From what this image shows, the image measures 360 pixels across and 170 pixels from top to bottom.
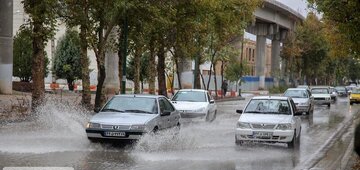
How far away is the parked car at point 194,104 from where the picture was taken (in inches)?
843

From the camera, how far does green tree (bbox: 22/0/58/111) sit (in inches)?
880

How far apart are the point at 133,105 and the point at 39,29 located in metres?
9.53

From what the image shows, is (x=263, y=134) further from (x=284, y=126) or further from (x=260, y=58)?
(x=260, y=58)

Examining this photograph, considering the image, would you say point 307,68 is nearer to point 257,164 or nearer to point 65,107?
point 65,107

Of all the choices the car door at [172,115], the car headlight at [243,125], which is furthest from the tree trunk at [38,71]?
the car headlight at [243,125]

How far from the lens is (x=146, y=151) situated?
13289mm

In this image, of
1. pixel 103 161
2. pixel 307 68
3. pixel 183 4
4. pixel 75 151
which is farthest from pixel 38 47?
pixel 307 68

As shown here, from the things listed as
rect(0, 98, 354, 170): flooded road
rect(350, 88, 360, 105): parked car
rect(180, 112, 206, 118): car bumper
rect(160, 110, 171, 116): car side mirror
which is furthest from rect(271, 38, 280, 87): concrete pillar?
rect(160, 110, 171, 116): car side mirror

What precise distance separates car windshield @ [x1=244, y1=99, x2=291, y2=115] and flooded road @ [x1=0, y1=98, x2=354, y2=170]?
0.95 metres

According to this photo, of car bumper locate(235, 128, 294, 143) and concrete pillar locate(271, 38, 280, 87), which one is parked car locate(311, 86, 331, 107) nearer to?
car bumper locate(235, 128, 294, 143)

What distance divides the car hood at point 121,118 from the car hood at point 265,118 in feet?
8.55

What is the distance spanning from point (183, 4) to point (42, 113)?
1005cm

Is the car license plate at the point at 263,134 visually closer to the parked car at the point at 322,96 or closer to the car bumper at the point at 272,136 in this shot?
the car bumper at the point at 272,136

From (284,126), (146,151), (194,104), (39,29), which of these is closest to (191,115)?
(194,104)
